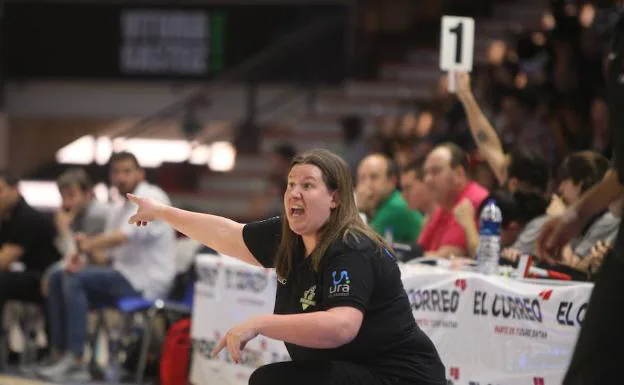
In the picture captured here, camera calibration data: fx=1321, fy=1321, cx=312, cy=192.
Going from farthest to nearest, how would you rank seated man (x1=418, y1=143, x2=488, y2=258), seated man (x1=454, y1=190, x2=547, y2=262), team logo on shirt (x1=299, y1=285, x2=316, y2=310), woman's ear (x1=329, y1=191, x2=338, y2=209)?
seated man (x1=418, y1=143, x2=488, y2=258), seated man (x1=454, y1=190, x2=547, y2=262), woman's ear (x1=329, y1=191, x2=338, y2=209), team logo on shirt (x1=299, y1=285, x2=316, y2=310)

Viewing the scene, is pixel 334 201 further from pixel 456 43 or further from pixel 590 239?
pixel 456 43

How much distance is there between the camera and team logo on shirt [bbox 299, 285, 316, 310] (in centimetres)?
476

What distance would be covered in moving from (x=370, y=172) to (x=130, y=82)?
347 inches

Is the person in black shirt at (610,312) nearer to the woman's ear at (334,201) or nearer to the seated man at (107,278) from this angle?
the woman's ear at (334,201)

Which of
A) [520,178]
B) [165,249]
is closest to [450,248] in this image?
[520,178]

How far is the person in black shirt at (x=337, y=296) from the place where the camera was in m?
4.62

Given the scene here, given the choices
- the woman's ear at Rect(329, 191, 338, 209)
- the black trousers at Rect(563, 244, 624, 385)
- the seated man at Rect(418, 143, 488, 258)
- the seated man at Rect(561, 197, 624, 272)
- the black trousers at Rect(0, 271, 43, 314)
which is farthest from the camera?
the black trousers at Rect(0, 271, 43, 314)

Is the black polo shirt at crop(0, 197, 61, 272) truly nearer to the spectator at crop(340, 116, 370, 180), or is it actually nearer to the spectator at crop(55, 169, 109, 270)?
the spectator at crop(55, 169, 109, 270)

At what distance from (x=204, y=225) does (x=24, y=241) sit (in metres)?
5.68

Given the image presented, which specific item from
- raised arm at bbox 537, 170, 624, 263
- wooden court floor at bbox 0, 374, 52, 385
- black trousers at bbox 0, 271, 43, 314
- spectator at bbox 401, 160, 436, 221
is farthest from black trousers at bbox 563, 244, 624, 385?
black trousers at bbox 0, 271, 43, 314

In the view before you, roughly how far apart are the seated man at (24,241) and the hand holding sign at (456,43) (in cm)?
405

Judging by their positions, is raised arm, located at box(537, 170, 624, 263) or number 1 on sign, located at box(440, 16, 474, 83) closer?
raised arm, located at box(537, 170, 624, 263)

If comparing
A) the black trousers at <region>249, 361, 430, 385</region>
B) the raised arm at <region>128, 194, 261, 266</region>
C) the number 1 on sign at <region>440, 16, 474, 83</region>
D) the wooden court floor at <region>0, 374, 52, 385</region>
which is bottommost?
the wooden court floor at <region>0, 374, 52, 385</region>

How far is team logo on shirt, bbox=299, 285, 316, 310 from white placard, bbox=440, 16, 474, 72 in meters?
3.61
